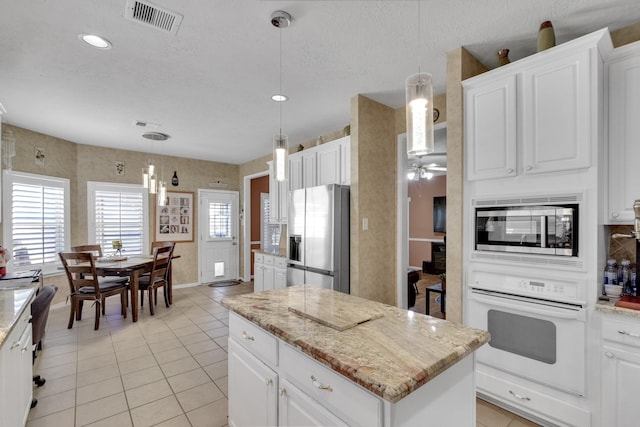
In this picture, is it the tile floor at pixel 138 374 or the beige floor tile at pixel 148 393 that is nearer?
the tile floor at pixel 138 374

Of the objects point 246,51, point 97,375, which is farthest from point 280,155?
point 97,375

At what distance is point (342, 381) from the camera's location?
109 centimetres

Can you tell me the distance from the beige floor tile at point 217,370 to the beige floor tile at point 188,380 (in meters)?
0.04

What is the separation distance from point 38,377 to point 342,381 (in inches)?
121

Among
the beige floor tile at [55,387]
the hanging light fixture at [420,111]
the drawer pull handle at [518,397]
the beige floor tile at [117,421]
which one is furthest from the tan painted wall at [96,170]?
the drawer pull handle at [518,397]

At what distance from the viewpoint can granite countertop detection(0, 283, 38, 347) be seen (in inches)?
63.0

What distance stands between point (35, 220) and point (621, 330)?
6364mm

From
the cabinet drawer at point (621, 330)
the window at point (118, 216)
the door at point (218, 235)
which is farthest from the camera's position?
the door at point (218, 235)

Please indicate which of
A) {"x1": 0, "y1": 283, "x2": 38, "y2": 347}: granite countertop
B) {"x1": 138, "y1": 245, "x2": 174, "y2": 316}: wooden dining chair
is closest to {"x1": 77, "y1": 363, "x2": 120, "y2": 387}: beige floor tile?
{"x1": 0, "y1": 283, "x2": 38, "y2": 347}: granite countertop

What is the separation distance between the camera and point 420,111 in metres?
1.38

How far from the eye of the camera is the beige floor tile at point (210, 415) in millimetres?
2115

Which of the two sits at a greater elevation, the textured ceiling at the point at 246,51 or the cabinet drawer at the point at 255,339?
the textured ceiling at the point at 246,51

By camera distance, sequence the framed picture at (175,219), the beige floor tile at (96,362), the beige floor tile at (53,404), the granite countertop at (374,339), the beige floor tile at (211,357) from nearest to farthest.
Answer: the granite countertop at (374,339) < the beige floor tile at (53,404) < the beige floor tile at (96,362) < the beige floor tile at (211,357) < the framed picture at (175,219)

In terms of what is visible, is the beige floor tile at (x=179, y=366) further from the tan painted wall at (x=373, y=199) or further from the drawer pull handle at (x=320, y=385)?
the drawer pull handle at (x=320, y=385)
